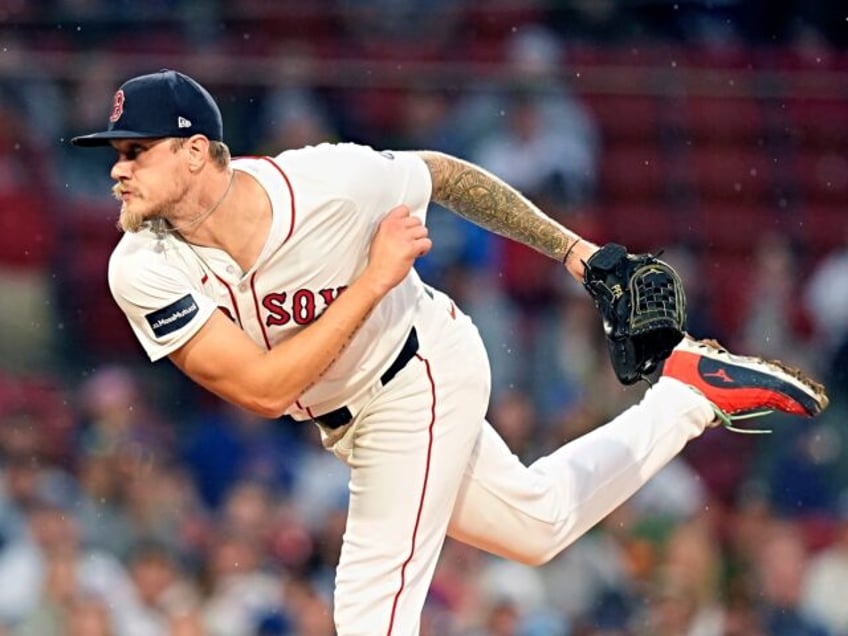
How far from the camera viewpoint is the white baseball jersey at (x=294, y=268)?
167 inches

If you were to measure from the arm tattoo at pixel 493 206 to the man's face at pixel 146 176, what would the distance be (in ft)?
2.63

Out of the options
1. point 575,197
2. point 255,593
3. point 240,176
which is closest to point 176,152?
point 240,176

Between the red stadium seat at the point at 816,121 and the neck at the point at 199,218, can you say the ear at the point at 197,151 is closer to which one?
the neck at the point at 199,218

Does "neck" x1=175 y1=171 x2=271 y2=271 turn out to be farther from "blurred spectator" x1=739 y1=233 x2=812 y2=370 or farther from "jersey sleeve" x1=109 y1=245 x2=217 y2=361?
"blurred spectator" x1=739 y1=233 x2=812 y2=370

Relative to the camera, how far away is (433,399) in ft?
15.0

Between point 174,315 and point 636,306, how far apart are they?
46.1 inches

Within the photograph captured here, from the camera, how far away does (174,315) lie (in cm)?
420

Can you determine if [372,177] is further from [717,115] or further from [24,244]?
[717,115]

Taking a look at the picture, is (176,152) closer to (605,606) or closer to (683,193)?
(605,606)

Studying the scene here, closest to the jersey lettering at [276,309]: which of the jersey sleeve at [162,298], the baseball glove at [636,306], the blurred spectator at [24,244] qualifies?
the jersey sleeve at [162,298]

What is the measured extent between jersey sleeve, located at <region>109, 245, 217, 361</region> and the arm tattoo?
2.65 feet

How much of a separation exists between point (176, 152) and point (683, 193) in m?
5.09

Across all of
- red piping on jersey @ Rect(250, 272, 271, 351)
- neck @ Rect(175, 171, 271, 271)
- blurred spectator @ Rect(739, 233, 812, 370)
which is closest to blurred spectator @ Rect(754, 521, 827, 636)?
blurred spectator @ Rect(739, 233, 812, 370)

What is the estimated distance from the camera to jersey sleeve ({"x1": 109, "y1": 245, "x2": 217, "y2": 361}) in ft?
13.8
